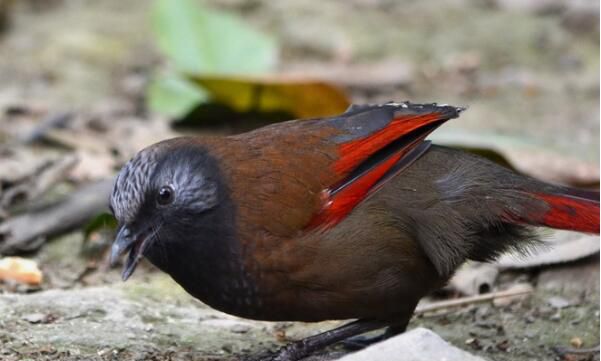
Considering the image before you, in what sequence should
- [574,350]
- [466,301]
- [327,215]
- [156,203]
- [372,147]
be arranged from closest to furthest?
[156,203] < [327,215] < [372,147] < [574,350] < [466,301]

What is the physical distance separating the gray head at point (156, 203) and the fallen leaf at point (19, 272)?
49.4 inches

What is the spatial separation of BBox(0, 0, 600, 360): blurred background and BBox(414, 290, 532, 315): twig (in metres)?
0.05

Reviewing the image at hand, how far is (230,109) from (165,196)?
2915 mm

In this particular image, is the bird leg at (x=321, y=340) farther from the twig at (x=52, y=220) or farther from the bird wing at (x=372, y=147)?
the twig at (x=52, y=220)

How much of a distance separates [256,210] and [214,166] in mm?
215

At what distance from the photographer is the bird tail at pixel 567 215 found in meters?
4.48

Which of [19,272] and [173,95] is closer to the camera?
[19,272]

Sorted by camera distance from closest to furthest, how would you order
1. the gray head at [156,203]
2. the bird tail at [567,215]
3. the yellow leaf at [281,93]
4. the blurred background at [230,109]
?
the gray head at [156,203] → the bird tail at [567,215] → the blurred background at [230,109] → the yellow leaf at [281,93]

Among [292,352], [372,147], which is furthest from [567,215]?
[292,352]

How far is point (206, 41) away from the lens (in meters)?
7.53

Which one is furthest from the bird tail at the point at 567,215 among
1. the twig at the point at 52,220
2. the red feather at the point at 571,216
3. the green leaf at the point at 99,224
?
the twig at the point at 52,220

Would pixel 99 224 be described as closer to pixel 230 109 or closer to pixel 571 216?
pixel 230 109

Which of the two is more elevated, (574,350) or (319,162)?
(319,162)

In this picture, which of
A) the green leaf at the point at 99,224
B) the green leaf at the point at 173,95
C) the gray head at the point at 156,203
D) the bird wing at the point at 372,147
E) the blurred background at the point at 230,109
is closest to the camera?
the gray head at the point at 156,203
